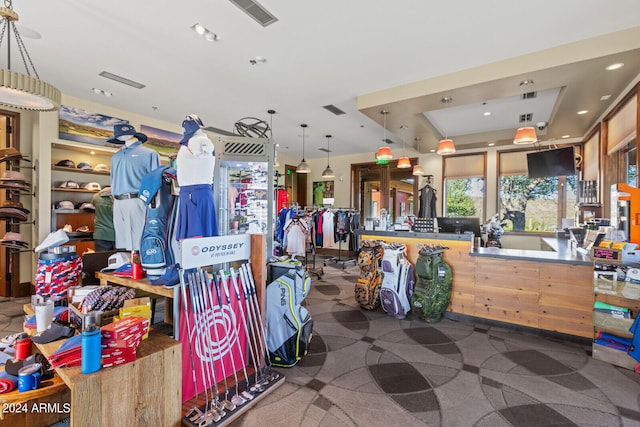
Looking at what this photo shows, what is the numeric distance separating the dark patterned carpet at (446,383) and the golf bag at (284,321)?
0.16m

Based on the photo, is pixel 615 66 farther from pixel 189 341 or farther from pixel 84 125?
pixel 84 125

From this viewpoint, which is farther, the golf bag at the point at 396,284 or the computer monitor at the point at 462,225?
the computer monitor at the point at 462,225

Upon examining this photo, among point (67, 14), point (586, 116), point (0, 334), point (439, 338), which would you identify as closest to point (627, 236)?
point (439, 338)

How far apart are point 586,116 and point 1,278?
10.2 meters

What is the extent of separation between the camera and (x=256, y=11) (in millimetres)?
2803

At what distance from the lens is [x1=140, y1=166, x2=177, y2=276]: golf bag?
84.4 inches

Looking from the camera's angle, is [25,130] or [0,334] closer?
[0,334]

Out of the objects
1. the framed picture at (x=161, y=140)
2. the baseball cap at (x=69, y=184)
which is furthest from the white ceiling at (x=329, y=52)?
the baseball cap at (x=69, y=184)

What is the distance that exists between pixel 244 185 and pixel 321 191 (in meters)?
7.23

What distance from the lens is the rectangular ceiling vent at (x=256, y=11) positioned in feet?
8.85

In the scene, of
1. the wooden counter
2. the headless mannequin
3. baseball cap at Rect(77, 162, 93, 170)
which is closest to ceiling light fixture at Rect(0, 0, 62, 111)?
the headless mannequin

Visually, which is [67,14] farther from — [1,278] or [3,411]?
[1,278]

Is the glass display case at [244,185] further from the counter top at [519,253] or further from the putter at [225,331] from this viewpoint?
the counter top at [519,253]

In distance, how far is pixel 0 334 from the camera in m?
3.17
